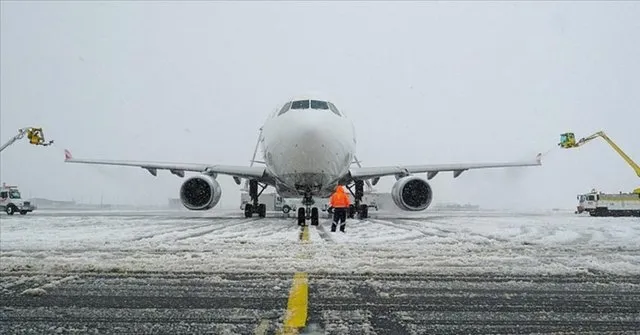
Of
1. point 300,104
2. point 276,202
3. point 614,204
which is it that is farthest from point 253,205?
point 614,204

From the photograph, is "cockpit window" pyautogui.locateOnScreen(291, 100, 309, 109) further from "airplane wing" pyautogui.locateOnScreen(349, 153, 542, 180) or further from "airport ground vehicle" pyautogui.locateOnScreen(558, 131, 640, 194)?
"airport ground vehicle" pyautogui.locateOnScreen(558, 131, 640, 194)

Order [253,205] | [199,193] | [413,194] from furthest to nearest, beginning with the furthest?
[253,205]
[413,194]
[199,193]

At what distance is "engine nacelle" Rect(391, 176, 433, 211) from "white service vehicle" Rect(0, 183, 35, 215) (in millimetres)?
21857

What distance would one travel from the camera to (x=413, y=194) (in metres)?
17.3

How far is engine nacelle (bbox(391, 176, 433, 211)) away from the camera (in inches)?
674

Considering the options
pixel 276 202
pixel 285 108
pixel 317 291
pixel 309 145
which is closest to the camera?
pixel 317 291

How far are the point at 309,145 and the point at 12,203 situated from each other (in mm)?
22215

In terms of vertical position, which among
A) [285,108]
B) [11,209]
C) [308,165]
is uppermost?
[285,108]

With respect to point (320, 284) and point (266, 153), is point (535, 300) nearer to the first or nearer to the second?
point (320, 284)

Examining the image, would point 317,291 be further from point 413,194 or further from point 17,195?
point 17,195

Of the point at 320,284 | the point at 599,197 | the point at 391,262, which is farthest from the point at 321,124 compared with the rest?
the point at 599,197

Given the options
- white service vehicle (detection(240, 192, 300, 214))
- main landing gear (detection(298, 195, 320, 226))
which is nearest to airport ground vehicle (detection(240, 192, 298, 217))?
white service vehicle (detection(240, 192, 300, 214))

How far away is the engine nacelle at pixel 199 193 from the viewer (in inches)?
646

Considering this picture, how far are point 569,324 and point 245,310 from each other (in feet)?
6.42
